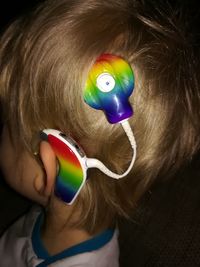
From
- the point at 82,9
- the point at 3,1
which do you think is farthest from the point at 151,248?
the point at 3,1

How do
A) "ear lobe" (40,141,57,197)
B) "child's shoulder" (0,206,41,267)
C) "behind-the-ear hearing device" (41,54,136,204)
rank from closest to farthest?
"behind-the-ear hearing device" (41,54,136,204), "ear lobe" (40,141,57,197), "child's shoulder" (0,206,41,267)

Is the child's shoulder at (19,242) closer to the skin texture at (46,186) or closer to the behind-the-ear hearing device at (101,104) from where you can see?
the skin texture at (46,186)

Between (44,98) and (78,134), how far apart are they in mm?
101

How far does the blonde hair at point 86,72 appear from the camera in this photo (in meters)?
0.71

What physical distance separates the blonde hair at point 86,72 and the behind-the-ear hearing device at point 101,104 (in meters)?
0.04

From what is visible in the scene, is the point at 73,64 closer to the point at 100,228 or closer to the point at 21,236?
the point at 100,228

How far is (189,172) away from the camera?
1306 millimetres

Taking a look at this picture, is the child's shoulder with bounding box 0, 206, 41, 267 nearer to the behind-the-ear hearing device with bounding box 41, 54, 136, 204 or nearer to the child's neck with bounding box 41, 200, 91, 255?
the child's neck with bounding box 41, 200, 91, 255

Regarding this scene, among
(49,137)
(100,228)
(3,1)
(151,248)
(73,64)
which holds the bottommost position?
(151,248)

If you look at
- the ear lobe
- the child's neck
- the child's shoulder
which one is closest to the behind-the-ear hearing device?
the ear lobe

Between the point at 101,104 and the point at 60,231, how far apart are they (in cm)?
46

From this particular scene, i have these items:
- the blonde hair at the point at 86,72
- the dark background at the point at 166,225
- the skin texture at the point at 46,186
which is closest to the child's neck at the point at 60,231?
the skin texture at the point at 46,186

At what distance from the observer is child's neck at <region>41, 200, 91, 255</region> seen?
Answer: 2.99 feet

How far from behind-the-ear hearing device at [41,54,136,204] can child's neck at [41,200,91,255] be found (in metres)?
0.21
